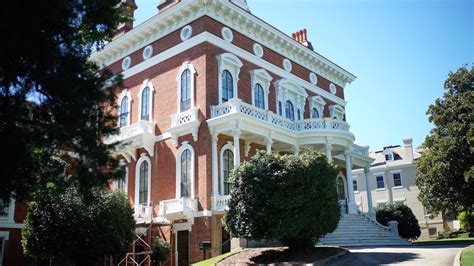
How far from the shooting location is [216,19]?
24.9m

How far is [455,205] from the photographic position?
90.2 ft

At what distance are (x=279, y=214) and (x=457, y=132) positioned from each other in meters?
16.2

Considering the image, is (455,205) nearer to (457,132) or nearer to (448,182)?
(448,182)

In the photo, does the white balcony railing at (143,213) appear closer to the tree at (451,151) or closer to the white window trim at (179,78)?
the white window trim at (179,78)

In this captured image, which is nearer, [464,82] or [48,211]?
[48,211]

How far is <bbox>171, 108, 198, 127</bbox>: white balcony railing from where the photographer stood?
23.6 meters

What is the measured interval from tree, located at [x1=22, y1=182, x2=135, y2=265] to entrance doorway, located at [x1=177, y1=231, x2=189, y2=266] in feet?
16.7

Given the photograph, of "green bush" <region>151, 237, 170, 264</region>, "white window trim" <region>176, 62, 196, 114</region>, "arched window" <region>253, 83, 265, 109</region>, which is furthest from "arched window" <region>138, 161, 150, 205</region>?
"arched window" <region>253, 83, 265, 109</region>

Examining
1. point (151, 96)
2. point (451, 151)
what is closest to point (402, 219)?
point (451, 151)

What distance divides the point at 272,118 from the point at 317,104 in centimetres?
938

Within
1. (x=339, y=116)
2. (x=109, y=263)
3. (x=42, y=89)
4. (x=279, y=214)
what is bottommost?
(x=109, y=263)

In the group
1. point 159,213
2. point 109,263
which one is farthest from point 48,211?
point 109,263

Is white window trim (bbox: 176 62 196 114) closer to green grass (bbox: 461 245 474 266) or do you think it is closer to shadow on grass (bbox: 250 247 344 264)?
shadow on grass (bbox: 250 247 344 264)

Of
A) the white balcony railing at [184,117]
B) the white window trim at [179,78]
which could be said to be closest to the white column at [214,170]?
the white balcony railing at [184,117]
